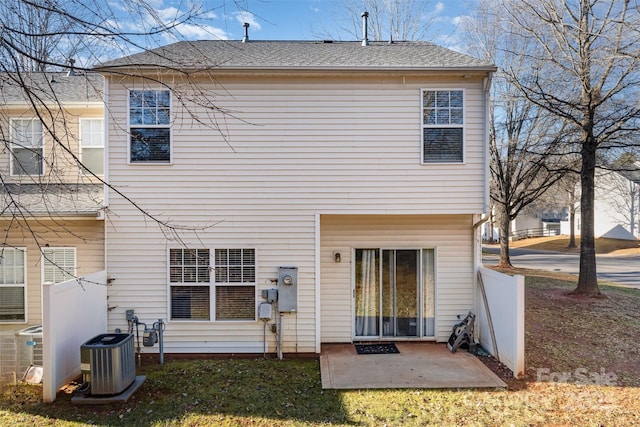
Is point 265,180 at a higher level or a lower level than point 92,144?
lower

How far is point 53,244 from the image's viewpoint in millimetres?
7746

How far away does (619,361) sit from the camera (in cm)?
682

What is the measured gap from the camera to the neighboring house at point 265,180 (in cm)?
746

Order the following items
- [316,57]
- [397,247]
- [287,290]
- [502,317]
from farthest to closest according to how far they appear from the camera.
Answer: [397,247], [316,57], [287,290], [502,317]

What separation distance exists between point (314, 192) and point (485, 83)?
157 inches

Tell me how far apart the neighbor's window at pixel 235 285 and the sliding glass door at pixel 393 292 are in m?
2.28

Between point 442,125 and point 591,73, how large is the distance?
663 cm

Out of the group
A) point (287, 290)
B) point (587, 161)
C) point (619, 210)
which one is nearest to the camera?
point (287, 290)

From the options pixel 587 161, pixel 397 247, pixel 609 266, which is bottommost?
pixel 609 266

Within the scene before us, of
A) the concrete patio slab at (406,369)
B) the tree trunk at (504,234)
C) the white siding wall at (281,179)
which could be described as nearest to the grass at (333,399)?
the concrete patio slab at (406,369)

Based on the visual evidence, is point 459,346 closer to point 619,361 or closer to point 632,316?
point 619,361

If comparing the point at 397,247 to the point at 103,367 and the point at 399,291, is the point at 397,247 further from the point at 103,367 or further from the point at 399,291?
the point at 103,367

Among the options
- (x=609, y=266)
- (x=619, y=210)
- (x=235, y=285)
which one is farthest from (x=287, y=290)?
(x=619, y=210)

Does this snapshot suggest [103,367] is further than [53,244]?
No
